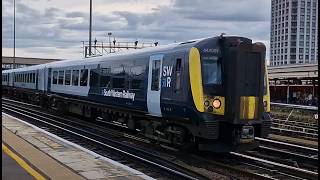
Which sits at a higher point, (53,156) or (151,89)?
(151,89)

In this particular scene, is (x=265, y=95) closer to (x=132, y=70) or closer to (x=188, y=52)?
(x=188, y=52)

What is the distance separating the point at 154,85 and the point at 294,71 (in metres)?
34.6

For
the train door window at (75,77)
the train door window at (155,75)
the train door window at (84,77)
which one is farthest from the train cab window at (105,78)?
the train door window at (155,75)

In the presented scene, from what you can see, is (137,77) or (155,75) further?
(137,77)

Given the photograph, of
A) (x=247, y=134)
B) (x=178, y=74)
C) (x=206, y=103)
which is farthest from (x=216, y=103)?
(x=178, y=74)

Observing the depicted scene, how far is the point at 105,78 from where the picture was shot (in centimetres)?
1780

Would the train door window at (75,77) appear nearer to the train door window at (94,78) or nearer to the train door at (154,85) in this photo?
the train door window at (94,78)

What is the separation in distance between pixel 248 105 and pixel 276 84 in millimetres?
37523

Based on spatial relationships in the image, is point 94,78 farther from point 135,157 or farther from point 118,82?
point 135,157

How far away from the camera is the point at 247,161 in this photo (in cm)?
1178

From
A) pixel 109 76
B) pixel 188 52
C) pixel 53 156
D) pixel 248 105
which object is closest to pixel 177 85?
pixel 188 52

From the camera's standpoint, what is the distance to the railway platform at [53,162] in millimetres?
8359

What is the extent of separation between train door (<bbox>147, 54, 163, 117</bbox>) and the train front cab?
184 cm

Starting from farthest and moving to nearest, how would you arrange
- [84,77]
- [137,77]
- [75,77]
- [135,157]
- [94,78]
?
[75,77], [84,77], [94,78], [137,77], [135,157]
